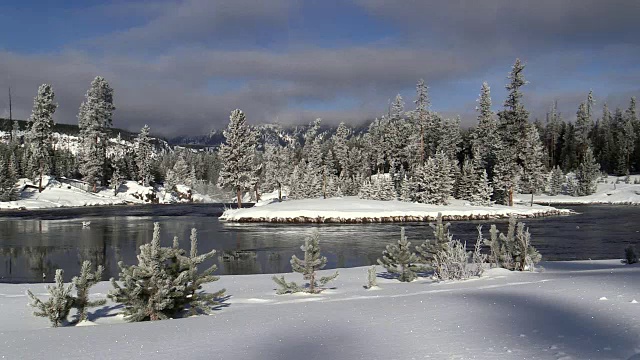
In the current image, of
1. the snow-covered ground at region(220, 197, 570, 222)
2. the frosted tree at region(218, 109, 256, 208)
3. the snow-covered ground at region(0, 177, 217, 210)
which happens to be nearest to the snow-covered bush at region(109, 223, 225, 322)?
the snow-covered ground at region(220, 197, 570, 222)

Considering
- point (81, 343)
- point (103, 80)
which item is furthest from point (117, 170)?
point (81, 343)

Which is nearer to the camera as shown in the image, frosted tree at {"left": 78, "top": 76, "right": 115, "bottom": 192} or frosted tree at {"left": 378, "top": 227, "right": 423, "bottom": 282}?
frosted tree at {"left": 378, "top": 227, "right": 423, "bottom": 282}

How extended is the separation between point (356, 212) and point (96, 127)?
5626cm

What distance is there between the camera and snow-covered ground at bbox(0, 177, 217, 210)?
66375 millimetres

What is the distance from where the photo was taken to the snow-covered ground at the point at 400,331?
4.89 metres

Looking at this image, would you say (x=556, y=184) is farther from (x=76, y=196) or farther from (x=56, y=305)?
(x=56, y=305)

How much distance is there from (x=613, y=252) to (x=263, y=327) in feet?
77.3

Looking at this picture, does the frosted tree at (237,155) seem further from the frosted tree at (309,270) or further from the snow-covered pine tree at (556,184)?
the snow-covered pine tree at (556,184)

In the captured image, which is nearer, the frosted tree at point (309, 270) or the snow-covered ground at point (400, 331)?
the snow-covered ground at point (400, 331)

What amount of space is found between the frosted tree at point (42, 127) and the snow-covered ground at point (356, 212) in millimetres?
41264

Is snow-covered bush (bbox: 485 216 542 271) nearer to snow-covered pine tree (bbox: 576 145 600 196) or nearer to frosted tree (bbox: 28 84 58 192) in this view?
frosted tree (bbox: 28 84 58 192)

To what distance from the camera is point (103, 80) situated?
84438mm

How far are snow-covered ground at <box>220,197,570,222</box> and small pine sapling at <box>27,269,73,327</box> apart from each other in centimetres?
3903

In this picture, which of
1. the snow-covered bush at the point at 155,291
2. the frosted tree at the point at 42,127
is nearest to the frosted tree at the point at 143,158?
the frosted tree at the point at 42,127
